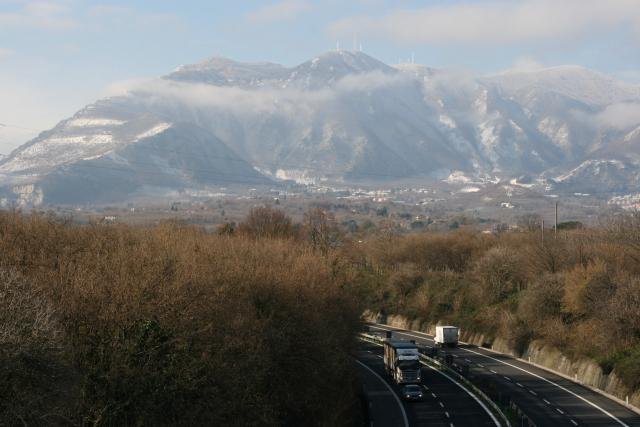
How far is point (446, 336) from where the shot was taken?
78.6 m

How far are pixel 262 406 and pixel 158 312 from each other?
584cm

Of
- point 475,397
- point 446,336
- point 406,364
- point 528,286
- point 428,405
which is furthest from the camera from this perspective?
point 528,286

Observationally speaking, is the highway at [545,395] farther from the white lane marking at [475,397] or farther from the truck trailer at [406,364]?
the truck trailer at [406,364]

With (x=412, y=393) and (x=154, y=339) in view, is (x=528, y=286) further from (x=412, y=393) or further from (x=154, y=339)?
(x=154, y=339)

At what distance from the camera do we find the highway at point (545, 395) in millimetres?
46906

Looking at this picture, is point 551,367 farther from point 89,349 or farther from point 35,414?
point 35,414

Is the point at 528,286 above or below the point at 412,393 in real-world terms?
above

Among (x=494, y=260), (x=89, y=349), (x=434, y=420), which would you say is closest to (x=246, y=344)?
(x=89, y=349)

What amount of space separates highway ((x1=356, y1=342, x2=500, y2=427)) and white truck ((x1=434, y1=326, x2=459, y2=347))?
12.8 metres

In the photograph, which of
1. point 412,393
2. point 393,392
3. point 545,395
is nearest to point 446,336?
point 393,392

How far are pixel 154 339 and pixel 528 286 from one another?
2322 inches

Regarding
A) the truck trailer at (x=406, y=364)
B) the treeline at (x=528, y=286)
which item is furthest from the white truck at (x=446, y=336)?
the truck trailer at (x=406, y=364)

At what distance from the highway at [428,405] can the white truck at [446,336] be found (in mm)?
12812

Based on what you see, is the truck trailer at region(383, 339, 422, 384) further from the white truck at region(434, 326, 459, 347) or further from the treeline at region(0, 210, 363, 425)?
the white truck at region(434, 326, 459, 347)
